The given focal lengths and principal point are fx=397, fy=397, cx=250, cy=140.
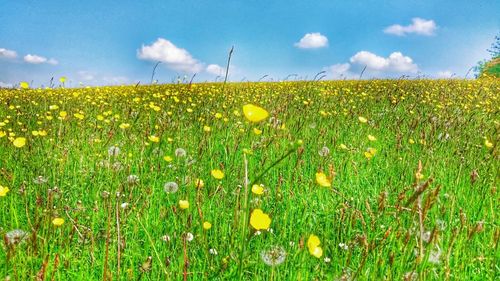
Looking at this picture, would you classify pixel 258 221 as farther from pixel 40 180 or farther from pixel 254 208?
pixel 40 180

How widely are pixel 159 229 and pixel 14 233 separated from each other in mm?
682

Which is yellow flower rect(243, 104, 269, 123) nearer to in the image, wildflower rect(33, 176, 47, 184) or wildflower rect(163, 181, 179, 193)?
wildflower rect(163, 181, 179, 193)

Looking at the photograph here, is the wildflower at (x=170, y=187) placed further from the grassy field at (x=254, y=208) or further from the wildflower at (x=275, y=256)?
the wildflower at (x=275, y=256)

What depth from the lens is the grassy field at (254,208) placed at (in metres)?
1.52

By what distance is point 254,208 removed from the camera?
185cm

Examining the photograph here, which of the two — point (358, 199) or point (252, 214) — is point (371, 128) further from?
point (252, 214)

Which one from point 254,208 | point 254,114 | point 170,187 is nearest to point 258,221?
point 254,114

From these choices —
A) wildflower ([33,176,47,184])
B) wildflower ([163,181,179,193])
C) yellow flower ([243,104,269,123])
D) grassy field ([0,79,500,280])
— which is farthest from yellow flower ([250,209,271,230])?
wildflower ([33,176,47,184])

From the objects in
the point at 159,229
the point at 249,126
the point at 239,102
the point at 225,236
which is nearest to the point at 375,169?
the point at 249,126

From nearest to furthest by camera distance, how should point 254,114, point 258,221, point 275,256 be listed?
1. point 254,114
2. point 258,221
3. point 275,256

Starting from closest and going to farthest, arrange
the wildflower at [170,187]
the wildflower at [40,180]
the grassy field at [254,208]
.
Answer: the grassy field at [254,208], the wildflower at [170,187], the wildflower at [40,180]

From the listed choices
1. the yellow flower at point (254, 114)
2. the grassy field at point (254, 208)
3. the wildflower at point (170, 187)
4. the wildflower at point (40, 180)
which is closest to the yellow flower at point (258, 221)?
the grassy field at point (254, 208)

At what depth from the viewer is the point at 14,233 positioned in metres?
1.81

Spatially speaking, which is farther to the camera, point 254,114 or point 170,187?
point 170,187
